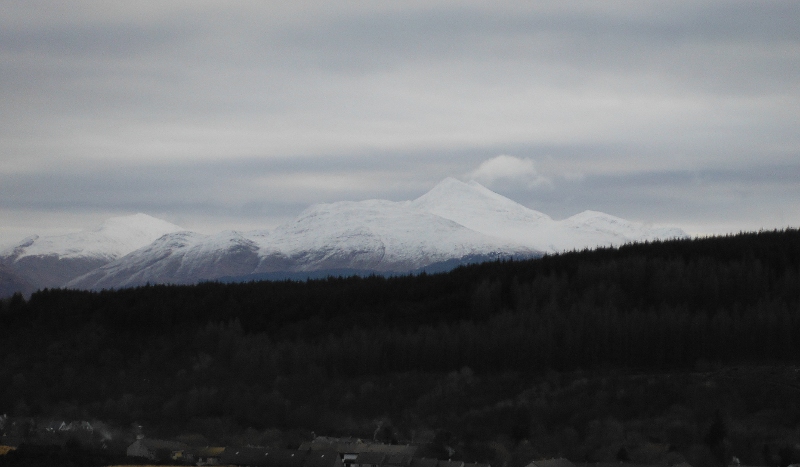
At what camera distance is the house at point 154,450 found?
373 ft

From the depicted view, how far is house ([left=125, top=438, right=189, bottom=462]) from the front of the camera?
11362 centimetres

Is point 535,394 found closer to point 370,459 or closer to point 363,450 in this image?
point 363,450

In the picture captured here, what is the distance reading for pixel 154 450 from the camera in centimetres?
11719

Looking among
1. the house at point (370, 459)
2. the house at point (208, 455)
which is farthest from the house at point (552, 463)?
the house at point (208, 455)

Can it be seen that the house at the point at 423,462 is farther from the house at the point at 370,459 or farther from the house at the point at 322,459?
the house at the point at 322,459

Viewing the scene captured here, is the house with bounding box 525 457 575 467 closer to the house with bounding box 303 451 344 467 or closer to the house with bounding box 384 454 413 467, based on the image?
the house with bounding box 384 454 413 467

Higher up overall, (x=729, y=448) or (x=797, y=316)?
(x=797, y=316)

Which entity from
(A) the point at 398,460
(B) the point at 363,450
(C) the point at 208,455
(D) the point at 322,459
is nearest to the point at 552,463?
(A) the point at 398,460

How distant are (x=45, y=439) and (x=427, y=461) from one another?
38.7m

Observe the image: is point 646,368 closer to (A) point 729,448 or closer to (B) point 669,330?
(B) point 669,330

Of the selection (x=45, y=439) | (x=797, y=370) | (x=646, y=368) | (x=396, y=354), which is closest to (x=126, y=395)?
(x=396, y=354)

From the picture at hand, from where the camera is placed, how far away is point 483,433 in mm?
143000

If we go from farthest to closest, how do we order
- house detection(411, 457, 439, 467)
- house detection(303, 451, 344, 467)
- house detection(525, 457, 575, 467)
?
1. house detection(411, 457, 439, 467)
2. house detection(303, 451, 344, 467)
3. house detection(525, 457, 575, 467)

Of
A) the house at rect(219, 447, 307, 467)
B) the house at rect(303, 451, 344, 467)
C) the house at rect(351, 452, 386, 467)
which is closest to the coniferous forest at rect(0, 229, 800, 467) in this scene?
the house at rect(351, 452, 386, 467)
